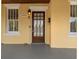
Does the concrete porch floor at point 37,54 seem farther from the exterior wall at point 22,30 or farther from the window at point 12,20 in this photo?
the window at point 12,20

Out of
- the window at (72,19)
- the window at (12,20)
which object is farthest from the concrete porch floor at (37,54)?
the window at (12,20)

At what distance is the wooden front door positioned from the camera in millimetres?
20250

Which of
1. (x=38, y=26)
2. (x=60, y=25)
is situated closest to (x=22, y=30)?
(x=38, y=26)

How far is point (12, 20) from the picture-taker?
2041 centimetres

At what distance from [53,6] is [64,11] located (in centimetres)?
91

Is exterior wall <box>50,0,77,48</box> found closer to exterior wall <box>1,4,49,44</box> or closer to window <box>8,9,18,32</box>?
exterior wall <box>1,4,49,44</box>

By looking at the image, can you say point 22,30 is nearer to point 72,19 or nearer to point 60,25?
point 60,25

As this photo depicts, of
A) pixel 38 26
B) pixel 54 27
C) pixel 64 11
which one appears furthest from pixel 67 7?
pixel 38 26

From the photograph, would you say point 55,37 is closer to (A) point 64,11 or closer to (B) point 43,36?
(A) point 64,11

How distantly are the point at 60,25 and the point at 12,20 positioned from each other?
201 inches

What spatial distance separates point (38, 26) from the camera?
2047cm

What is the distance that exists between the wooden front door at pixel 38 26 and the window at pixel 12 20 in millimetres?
1490

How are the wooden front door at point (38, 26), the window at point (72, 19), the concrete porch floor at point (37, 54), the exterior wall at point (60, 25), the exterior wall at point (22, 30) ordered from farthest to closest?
the wooden front door at point (38, 26), the exterior wall at point (22, 30), the window at point (72, 19), the exterior wall at point (60, 25), the concrete porch floor at point (37, 54)

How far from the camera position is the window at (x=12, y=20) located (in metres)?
20.3
